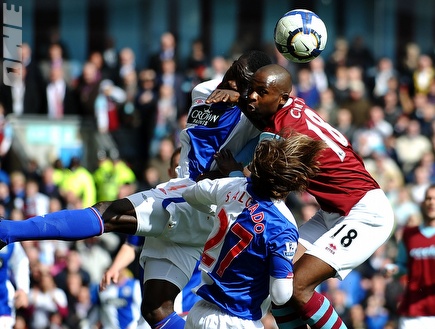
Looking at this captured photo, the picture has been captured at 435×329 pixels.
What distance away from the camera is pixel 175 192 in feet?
26.1

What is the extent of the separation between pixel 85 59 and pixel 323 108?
15.6 feet

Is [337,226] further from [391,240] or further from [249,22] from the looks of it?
[249,22]

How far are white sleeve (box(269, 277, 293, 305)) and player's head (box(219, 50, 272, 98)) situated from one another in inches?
68.1

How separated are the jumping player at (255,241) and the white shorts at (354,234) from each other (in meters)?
0.82

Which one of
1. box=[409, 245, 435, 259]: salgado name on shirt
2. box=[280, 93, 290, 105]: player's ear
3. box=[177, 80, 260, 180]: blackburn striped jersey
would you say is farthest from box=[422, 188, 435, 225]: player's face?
box=[280, 93, 290, 105]: player's ear

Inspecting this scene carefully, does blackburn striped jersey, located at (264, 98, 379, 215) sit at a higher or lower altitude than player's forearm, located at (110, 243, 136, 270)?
higher

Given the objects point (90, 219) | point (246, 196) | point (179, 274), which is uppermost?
point (246, 196)

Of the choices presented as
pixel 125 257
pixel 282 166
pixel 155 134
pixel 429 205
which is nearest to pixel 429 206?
pixel 429 205

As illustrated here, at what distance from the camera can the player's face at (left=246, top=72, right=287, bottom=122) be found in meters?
7.27

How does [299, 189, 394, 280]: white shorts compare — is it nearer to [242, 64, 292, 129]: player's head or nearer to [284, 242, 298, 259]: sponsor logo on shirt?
[284, 242, 298, 259]: sponsor logo on shirt

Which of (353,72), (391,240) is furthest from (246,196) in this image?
(353,72)

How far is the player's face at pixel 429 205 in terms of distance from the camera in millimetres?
10406

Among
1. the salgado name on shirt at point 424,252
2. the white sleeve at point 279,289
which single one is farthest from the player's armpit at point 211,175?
the salgado name on shirt at point 424,252

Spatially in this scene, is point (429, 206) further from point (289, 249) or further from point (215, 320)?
point (215, 320)
